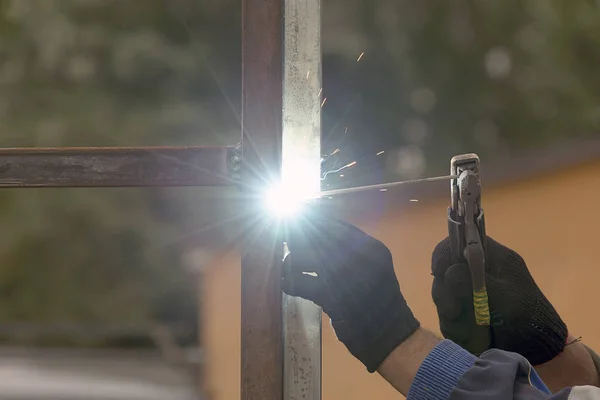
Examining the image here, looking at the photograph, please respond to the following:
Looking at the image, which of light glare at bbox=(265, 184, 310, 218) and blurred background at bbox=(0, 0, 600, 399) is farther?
blurred background at bbox=(0, 0, 600, 399)

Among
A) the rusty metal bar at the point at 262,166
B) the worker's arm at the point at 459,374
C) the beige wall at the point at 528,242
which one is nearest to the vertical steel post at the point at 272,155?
the rusty metal bar at the point at 262,166

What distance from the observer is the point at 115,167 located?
0.87m

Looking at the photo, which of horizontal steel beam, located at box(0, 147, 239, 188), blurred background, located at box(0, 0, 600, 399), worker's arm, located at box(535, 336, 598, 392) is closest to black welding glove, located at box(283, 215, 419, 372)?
horizontal steel beam, located at box(0, 147, 239, 188)

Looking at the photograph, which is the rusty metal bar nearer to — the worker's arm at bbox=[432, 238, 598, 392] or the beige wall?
the worker's arm at bbox=[432, 238, 598, 392]

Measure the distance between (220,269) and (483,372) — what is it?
2488 millimetres

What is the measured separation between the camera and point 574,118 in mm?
3014

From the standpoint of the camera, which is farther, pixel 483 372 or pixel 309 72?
pixel 309 72

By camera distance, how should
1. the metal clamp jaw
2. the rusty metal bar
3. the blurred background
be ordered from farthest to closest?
the blurred background, the metal clamp jaw, the rusty metal bar

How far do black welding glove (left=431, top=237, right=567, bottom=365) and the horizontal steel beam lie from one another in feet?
1.39

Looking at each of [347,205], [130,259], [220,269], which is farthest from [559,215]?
[130,259]

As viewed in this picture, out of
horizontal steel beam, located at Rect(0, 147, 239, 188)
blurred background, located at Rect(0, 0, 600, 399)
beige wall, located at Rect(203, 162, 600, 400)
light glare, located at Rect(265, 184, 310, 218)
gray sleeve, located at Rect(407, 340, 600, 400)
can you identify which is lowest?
gray sleeve, located at Rect(407, 340, 600, 400)

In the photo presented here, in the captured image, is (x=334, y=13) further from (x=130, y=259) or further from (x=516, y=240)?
(x=130, y=259)

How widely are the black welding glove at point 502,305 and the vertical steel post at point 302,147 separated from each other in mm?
271

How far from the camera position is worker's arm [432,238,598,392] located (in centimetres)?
99
